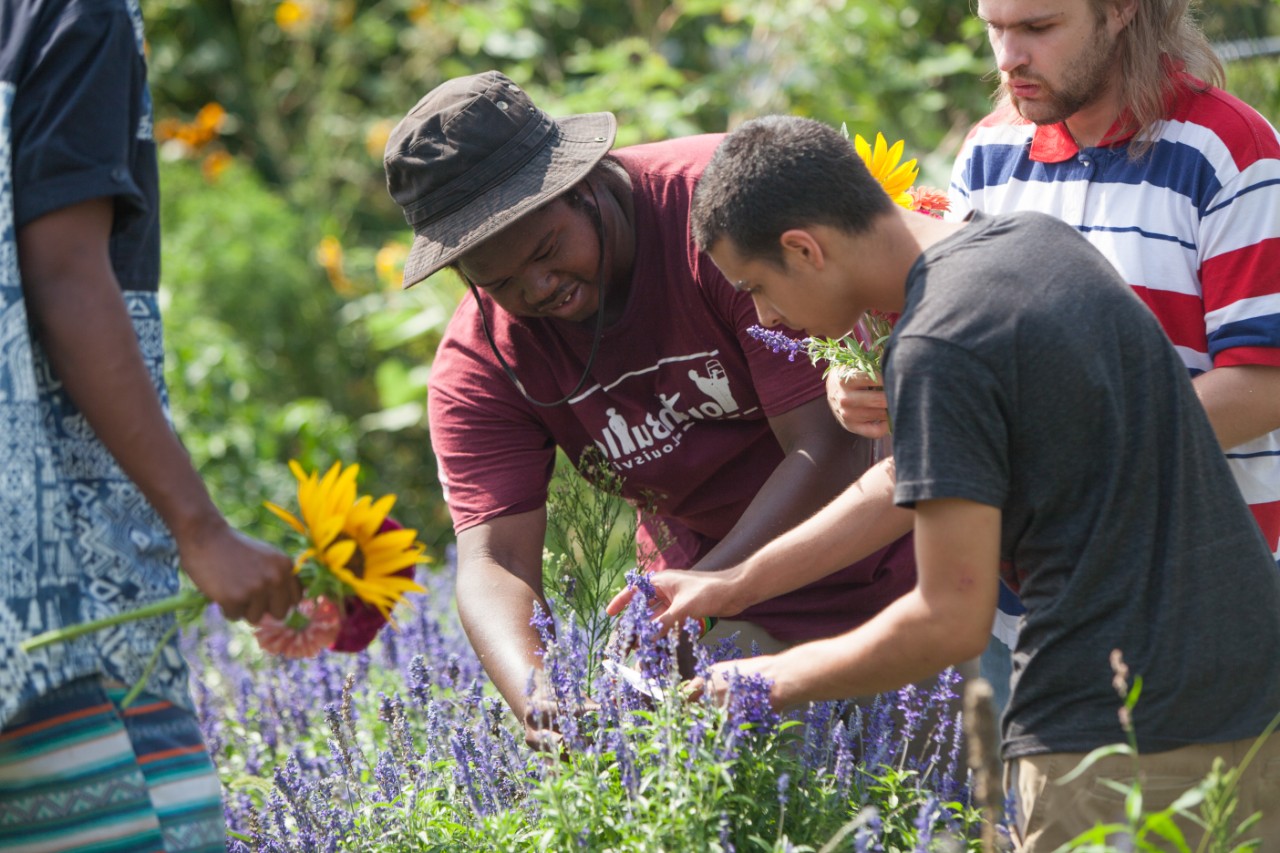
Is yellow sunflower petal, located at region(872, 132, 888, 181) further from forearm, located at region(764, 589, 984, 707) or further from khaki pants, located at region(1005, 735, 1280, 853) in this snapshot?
khaki pants, located at region(1005, 735, 1280, 853)

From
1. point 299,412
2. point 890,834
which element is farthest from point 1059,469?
point 299,412

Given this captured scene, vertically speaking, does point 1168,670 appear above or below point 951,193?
below

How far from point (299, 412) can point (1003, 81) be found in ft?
13.1

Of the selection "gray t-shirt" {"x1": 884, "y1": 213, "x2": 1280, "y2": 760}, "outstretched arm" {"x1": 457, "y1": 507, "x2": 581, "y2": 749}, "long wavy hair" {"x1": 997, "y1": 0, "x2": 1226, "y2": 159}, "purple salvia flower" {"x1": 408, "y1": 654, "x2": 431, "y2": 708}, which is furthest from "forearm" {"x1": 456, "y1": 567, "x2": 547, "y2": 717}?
"long wavy hair" {"x1": 997, "y1": 0, "x2": 1226, "y2": 159}

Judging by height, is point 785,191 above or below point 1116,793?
above

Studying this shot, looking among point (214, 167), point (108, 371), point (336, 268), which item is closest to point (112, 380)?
point (108, 371)

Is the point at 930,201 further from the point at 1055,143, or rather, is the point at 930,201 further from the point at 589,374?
the point at 589,374

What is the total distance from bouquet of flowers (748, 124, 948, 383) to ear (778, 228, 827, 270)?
0.27 m

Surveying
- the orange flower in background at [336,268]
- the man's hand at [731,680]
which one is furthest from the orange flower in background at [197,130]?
the man's hand at [731,680]

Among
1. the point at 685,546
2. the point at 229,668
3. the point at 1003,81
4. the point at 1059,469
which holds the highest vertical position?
the point at 1003,81

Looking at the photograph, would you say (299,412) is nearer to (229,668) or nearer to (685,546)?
(229,668)

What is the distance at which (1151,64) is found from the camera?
245 cm

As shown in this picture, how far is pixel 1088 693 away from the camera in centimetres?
192

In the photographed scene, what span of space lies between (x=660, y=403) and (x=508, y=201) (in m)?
0.53
